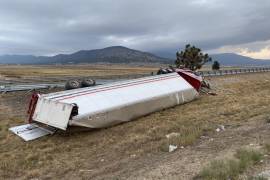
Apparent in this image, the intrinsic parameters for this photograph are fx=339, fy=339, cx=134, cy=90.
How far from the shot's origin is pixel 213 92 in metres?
21.5

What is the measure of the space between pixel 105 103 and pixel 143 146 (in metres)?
3.52

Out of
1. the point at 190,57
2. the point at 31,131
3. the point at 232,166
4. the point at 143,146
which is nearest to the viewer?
the point at 232,166

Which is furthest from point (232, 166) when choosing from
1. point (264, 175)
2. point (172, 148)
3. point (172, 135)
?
point (172, 135)

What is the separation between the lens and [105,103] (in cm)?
1348

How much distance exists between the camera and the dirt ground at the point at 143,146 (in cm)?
805

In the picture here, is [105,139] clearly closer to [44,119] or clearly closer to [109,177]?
[44,119]

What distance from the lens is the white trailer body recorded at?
1249cm

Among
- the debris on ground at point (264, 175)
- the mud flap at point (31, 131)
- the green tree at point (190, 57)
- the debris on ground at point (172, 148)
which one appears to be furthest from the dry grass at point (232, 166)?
the green tree at point (190, 57)

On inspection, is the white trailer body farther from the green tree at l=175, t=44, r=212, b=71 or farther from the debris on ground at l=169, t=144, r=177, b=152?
the green tree at l=175, t=44, r=212, b=71

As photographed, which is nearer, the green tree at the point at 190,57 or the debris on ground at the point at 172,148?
the debris on ground at the point at 172,148

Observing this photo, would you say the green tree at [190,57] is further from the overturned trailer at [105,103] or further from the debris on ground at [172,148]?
the debris on ground at [172,148]

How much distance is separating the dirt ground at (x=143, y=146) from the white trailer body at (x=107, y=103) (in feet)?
1.56

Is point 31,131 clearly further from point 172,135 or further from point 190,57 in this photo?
point 190,57

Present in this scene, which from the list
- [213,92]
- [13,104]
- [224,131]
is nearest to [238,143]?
[224,131]
